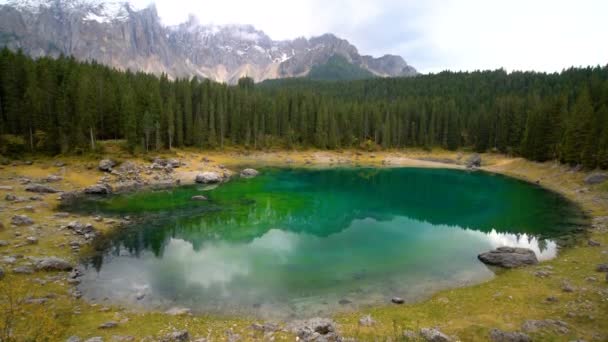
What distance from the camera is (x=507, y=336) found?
1525 cm

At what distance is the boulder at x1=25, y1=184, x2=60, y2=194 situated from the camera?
44000 mm

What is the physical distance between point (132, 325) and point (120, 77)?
97183 mm

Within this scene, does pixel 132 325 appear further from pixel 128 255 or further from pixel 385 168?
pixel 385 168

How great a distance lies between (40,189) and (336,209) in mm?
41315

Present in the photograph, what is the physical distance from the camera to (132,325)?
55.4ft

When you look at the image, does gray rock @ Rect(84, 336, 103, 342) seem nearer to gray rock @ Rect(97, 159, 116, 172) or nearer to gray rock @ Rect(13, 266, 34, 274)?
gray rock @ Rect(13, 266, 34, 274)

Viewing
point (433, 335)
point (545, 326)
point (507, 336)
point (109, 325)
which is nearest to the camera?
point (433, 335)

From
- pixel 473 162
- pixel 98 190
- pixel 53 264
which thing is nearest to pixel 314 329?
pixel 53 264

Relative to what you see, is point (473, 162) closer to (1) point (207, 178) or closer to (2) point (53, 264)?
(1) point (207, 178)

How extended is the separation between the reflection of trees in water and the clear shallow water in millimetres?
184

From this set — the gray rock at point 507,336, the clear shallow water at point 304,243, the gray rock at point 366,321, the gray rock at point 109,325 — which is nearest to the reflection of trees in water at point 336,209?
the clear shallow water at point 304,243

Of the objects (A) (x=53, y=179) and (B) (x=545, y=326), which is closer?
(B) (x=545, y=326)

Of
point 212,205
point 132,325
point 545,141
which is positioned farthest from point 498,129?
point 132,325

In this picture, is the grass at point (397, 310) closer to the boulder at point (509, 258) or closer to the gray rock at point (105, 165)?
the boulder at point (509, 258)
